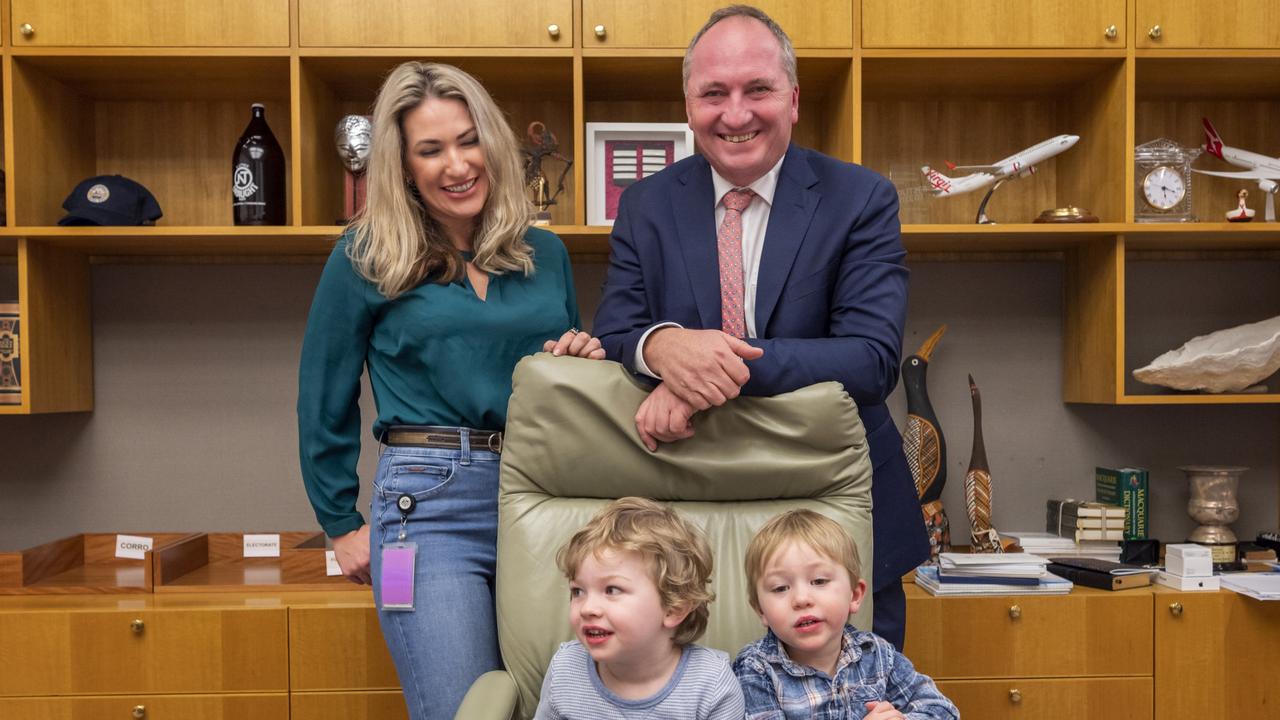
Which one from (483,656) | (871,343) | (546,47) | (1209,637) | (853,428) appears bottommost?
(1209,637)

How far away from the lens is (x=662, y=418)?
1.34 m

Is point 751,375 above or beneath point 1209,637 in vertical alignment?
above

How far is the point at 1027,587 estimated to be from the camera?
2219mm

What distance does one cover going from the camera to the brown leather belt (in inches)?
61.2

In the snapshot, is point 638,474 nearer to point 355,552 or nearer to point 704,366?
point 704,366

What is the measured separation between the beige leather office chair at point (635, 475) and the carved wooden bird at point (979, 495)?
1.22 meters

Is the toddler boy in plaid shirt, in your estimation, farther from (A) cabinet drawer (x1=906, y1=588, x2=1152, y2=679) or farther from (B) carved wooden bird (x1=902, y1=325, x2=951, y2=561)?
(B) carved wooden bird (x1=902, y1=325, x2=951, y2=561)

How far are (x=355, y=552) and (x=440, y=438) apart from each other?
11.1 inches

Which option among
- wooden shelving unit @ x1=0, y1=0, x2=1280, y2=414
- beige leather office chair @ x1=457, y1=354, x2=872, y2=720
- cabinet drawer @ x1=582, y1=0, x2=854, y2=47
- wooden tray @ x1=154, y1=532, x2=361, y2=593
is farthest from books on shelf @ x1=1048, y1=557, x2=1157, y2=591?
wooden tray @ x1=154, y1=532, x2=361, y2=593

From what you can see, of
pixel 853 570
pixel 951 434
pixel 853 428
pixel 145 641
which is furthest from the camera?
pixel 951 434

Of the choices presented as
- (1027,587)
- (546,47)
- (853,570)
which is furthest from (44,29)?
(1027,587)

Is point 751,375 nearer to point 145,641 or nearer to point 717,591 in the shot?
point 717,591

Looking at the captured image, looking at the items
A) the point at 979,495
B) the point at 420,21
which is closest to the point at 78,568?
the point at 420,21

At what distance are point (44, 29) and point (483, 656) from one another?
1.84m
